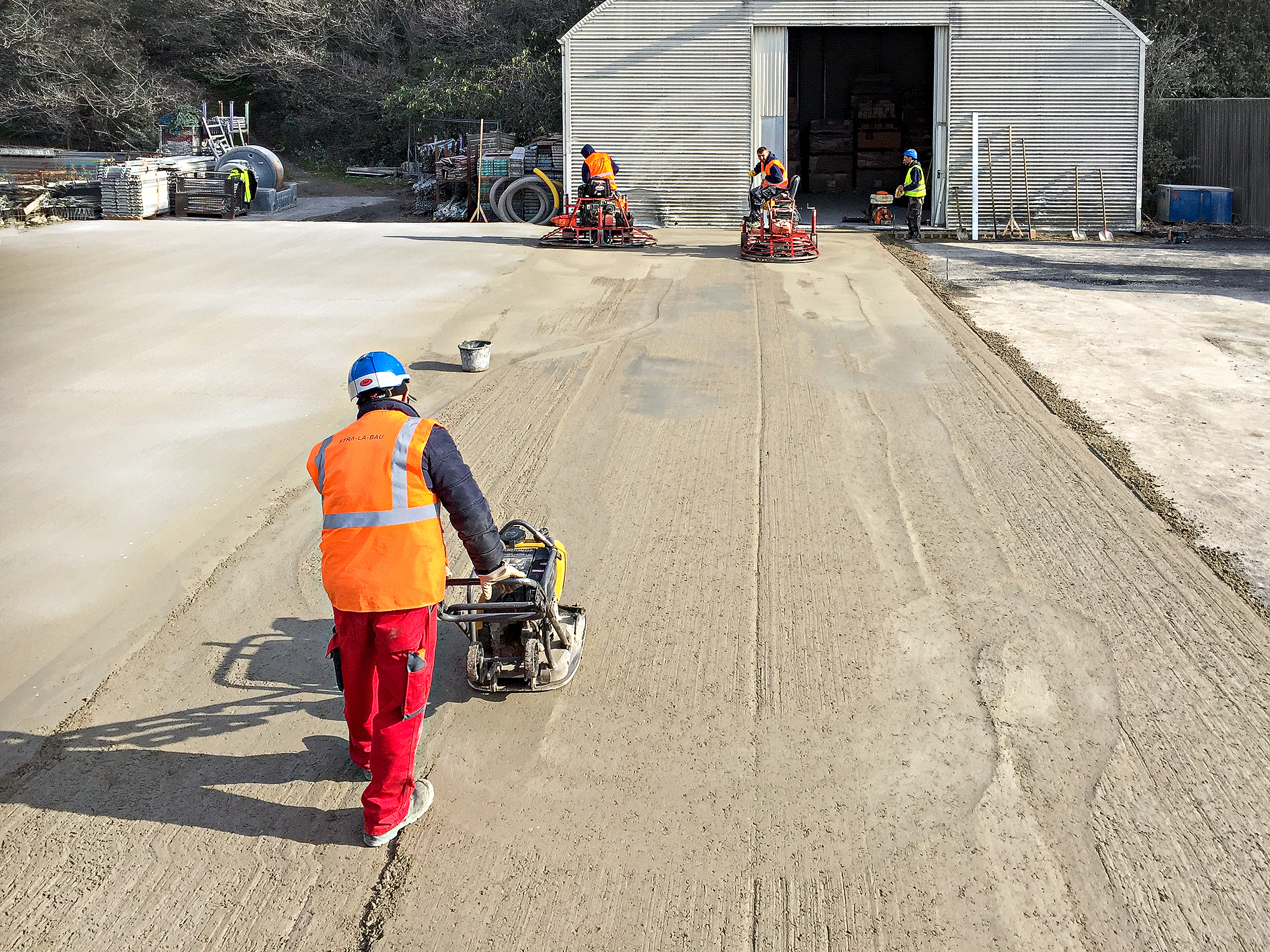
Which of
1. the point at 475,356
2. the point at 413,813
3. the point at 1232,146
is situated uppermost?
the point at 1232,146

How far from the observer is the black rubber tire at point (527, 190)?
1027 inches

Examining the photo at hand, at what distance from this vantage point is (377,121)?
38.6 meters

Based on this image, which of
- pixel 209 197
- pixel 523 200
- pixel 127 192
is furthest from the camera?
pixel 209 197

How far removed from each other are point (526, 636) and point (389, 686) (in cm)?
126

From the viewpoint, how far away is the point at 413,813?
5.07 meters

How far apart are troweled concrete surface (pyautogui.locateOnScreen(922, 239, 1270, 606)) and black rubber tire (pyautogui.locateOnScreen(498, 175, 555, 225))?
8.56m

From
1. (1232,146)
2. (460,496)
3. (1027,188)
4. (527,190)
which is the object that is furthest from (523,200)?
(460,496)

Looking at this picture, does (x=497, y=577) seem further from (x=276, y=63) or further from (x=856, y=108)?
(x=276, y=63)

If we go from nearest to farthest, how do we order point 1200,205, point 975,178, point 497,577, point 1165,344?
point 497,577 → point 1165,344 → point 975,178 → point 1200,205

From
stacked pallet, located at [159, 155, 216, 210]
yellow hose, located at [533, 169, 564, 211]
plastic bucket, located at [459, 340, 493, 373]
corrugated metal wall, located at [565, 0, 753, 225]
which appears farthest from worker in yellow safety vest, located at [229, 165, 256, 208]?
plastic bucket, located at [459, 340, 493, 373]

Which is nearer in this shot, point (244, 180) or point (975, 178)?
point (975, 178)

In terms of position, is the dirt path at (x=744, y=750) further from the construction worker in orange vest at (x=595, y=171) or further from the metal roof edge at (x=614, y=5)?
the metal roof edge at (x=614, y=5)

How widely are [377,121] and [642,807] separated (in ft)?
121

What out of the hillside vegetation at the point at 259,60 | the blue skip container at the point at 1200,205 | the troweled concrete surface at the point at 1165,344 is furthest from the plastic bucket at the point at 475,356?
the hillside vegetation at the point at 259,60
